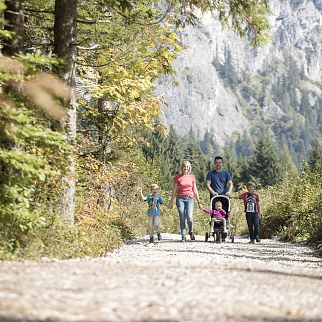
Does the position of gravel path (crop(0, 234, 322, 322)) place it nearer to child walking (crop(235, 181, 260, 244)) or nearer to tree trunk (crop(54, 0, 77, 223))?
tree trunk (crop(54, 0, 77, 223))

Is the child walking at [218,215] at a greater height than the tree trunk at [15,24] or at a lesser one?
lesser

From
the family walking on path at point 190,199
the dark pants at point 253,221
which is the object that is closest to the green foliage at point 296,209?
the dark pants at point 253,221

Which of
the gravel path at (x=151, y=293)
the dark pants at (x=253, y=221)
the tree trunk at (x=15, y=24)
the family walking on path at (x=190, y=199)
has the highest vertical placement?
the tree trunk at (x=15, y=24)

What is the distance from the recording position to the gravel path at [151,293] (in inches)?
170

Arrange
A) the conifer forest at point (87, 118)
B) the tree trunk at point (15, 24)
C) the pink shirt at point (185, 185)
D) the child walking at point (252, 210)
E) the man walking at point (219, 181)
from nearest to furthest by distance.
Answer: the conifer forest at point (87, 118) → the tree trunk at point (15, 24) → the pink shirt at point (185, 185) → the man walking at point (219, 181) → the child walking at point (252, 210)

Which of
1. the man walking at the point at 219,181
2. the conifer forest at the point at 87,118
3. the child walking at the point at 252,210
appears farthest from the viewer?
the child walking at the point at 252,210

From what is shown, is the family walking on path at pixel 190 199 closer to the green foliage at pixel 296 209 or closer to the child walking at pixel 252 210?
the child walking at pixel 252 210

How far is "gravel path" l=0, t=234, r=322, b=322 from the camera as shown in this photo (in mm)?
4320

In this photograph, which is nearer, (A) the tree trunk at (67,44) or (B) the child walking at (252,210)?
(A) the tree trunk at (67,44)

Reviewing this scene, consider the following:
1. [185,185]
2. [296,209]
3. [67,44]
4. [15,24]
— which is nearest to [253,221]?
[185,185]

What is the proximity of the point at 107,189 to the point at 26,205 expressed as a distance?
799cm

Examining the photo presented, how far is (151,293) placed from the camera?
509 centimetres

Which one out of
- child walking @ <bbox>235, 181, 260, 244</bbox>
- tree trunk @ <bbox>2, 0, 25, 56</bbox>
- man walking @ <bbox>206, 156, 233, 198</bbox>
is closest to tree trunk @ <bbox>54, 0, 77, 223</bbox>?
tree trunk @ <bbox>2, 0, 25, 56</bbox>

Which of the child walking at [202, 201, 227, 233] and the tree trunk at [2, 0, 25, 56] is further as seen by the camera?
the child walking at [202, 201, 227, 233]
